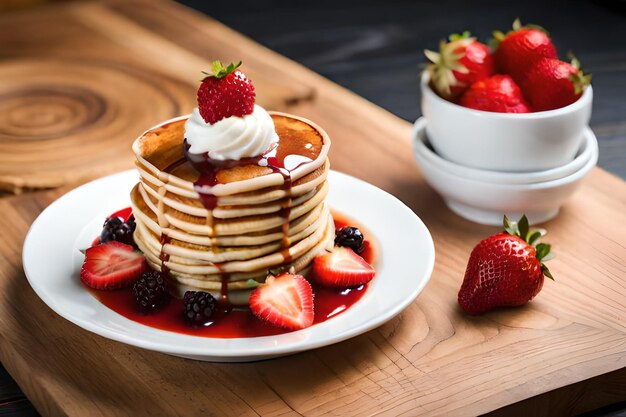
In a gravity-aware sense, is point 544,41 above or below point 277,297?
above

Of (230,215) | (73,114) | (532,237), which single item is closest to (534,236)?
(532,237)

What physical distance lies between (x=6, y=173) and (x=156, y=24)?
1.25 m

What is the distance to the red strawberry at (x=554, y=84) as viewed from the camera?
208 cm

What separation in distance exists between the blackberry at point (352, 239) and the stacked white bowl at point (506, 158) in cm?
34

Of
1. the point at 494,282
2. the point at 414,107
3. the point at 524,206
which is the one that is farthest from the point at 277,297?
the point at 414,107

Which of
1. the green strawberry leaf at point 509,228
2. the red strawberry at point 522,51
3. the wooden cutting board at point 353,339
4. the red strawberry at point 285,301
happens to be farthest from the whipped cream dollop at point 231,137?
the red strawberry at point 522,51

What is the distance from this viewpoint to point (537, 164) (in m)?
2.12

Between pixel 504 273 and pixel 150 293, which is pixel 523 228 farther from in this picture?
pixel 150 293

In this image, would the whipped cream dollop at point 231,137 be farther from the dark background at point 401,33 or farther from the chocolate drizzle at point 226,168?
the dark background at point 401,33

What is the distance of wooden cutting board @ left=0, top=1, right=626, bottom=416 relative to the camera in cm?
158

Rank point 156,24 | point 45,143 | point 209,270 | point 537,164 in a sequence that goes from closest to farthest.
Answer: point 209,270
point 537,164
point 45,143
point 156,24

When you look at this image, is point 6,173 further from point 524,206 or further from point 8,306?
point 524,206

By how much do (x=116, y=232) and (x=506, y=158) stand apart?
2.86 feet

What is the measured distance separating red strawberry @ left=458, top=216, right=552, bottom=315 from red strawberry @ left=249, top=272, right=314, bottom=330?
33 cm
